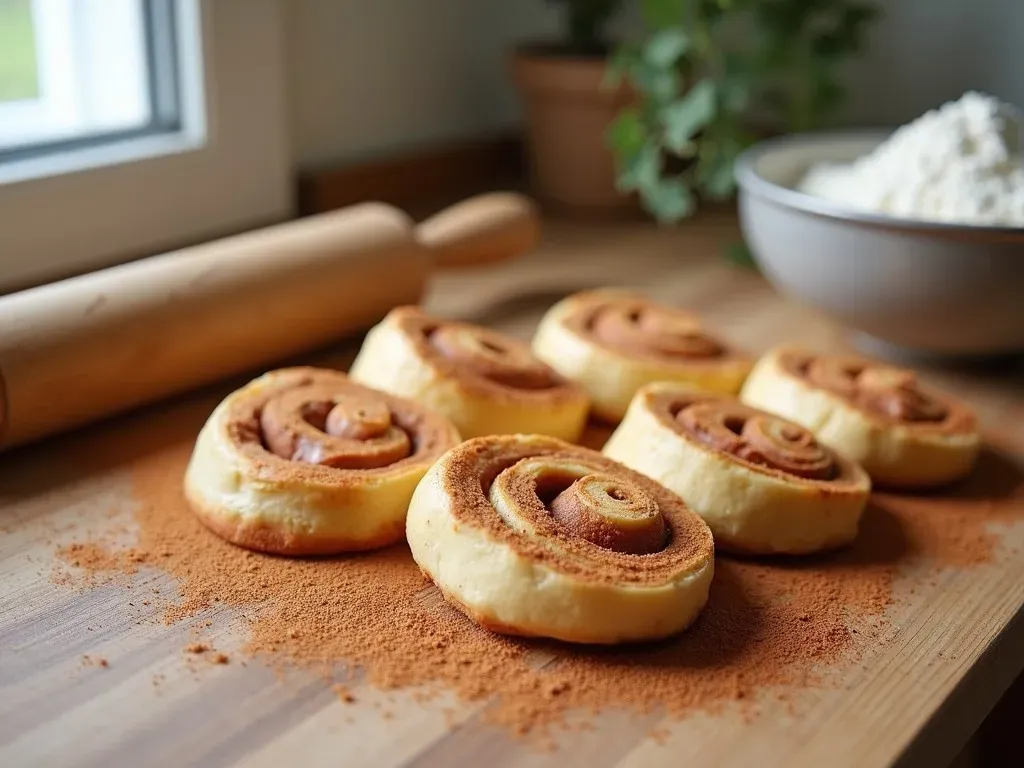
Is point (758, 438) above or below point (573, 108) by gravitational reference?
below

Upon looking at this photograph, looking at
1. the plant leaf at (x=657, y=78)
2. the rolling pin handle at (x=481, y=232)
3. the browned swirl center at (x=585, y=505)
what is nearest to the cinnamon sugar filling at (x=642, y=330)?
the rolling pin handle at (x=481, y=232)

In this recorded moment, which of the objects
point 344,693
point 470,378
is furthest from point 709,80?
point 344,693

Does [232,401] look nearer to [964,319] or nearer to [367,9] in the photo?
[964,319]

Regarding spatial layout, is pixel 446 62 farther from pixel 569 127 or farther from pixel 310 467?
pixel 310 467

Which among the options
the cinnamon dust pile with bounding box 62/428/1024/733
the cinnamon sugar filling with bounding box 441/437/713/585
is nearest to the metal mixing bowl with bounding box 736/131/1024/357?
the cinnamon dust pile with bounding box 62/428/1024/733

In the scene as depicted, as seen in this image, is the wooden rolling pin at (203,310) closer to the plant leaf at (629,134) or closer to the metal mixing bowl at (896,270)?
the plant leaf at (629,134)

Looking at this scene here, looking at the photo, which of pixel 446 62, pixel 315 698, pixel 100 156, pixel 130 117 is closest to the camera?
pixel 315 698
